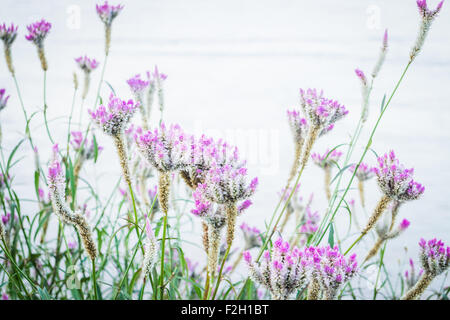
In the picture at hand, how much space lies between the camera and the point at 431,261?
20.0 inches

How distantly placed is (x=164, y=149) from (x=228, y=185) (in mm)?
72

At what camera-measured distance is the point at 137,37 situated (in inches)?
45.6

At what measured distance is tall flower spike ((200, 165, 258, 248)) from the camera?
41 centimetres

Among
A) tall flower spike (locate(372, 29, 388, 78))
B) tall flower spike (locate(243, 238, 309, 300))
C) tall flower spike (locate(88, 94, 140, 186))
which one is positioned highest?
tall flower spike (locate(372, 29, 388, 78))

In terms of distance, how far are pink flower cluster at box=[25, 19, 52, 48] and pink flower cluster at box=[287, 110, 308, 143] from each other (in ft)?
1.30

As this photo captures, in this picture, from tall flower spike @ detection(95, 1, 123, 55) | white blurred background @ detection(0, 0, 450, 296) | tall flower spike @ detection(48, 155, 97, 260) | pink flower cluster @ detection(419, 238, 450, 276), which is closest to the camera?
tall flower spike @ detection(48, 155, 97, 260)

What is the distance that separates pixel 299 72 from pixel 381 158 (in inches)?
31.6

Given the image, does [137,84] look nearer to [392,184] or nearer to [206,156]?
[206,156]

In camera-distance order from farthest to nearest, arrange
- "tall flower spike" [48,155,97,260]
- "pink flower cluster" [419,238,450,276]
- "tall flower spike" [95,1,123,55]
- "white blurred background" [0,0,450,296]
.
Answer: "white blurred background" [0,0,450,296], "tall flower spike" [95,1,123,55], "pink flower cluster" [419,238,450,276], "tall flower spike" [48,155,97,260]

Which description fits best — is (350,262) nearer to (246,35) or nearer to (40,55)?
(40,55)

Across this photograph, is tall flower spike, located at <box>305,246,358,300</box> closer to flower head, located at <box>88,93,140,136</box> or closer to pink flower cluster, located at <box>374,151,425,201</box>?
pink flower cluster, located at <box>374,151,425,201</box>

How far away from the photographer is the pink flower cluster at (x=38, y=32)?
2.20 ft

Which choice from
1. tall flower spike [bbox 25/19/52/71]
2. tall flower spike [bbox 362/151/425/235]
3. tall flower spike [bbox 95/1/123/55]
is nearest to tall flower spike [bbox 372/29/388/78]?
tall flower spike [bbox 362/151/425/235]
